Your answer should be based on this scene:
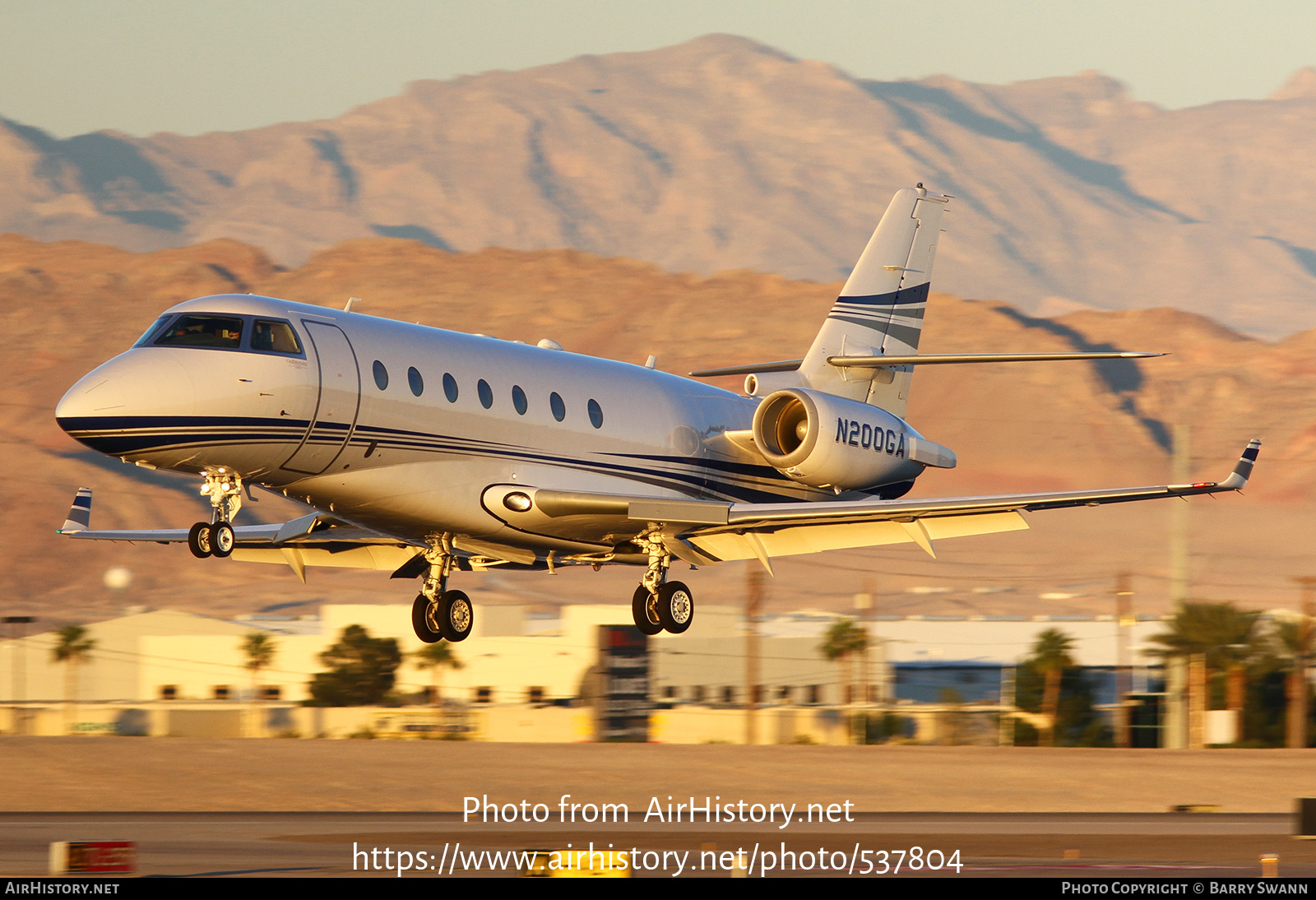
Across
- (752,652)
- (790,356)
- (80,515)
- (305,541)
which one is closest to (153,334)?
(305,541)

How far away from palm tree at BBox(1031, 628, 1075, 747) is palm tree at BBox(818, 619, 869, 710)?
987 cm

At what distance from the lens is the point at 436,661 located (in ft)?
291

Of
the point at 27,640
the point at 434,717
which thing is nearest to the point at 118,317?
the point at 27,640

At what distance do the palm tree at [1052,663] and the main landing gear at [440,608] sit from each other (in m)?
54.7

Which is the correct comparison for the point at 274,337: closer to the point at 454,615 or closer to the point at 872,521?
the point at 454,615

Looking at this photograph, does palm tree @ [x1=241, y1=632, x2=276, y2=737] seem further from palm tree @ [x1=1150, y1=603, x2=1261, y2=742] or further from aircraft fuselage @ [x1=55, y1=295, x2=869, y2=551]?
aircraft fuselage @ [x1=55, y1=295, x2=869, y2=551]

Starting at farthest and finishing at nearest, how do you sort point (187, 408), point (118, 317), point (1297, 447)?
point (118, 317), point (1297, 447), point (187, 408)

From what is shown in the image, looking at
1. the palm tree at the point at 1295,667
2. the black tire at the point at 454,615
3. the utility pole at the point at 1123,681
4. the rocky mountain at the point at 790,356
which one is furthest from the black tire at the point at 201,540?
the rocky mountain at the point at 790,356

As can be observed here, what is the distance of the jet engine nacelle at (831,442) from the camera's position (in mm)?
25203

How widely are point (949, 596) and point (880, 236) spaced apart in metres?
116

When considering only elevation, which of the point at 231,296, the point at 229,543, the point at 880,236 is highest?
the point at 880,236

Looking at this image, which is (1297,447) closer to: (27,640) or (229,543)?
(27,640)

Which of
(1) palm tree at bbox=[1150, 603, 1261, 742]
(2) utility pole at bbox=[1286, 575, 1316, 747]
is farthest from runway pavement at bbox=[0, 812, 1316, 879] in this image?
(1) palm tree at bbox=[1150, 603, 1261, 742]

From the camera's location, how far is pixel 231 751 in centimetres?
4816
